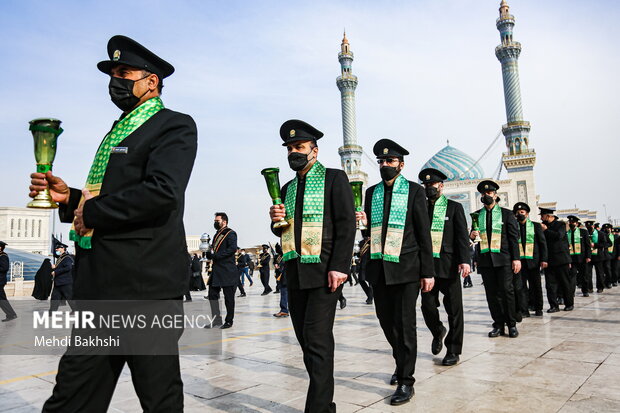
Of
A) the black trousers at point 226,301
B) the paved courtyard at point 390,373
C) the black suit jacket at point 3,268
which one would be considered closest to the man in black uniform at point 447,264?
the paved courtyard at point 390,373

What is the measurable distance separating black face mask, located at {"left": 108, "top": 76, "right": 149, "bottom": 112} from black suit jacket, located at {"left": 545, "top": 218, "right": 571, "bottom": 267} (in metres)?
8.82

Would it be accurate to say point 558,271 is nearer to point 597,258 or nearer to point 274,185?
point 597,258

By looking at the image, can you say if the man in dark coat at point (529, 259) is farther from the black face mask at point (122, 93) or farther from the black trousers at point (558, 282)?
the black face mask at point (122, 93)

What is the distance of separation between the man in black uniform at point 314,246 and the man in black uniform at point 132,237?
111 centimetres

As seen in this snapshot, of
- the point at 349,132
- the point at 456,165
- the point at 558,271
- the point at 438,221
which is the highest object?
the point at 349,132

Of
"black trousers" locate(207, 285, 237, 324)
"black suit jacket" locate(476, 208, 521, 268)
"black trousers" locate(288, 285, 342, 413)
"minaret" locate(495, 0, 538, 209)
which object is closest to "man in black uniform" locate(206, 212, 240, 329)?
"black trousers" locate(207, 285, 237, 324)

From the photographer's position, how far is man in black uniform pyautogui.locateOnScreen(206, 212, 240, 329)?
7.89 m

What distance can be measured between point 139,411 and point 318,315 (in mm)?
1592

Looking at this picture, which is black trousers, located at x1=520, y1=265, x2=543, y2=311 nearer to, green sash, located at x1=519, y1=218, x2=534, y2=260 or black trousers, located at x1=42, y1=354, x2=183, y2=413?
green sash, located at x1=519, y1=218, x2=534, y2=260

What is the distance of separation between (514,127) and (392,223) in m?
40.9

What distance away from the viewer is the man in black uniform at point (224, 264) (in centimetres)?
789

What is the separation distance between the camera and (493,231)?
6.42 meters

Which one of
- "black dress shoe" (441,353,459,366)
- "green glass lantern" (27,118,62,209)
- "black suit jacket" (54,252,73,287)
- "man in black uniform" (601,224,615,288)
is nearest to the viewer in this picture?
"green glass lantern" (27,118,62,209)

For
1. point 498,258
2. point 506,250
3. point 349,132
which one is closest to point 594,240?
point 506,250
